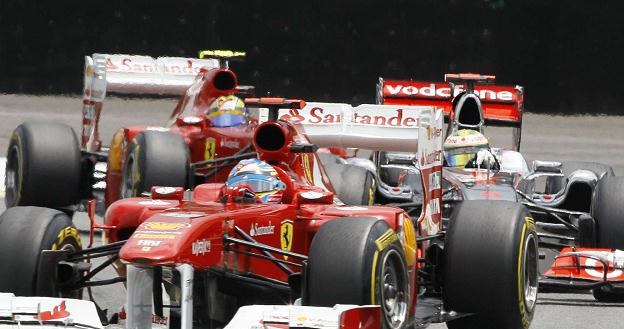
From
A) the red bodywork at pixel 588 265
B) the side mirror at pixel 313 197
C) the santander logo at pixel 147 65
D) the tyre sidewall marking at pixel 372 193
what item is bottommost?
the red bodywork at pixel 588 265

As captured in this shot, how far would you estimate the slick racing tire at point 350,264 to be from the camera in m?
8.16

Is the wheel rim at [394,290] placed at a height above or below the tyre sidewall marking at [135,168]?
below

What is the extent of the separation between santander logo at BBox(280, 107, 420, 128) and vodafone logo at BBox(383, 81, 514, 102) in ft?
8.39

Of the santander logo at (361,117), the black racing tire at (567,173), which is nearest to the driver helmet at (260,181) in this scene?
the santander logo at (361,117)

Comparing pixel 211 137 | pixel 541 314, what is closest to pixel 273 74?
pixel 211 137

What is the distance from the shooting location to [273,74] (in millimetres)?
20188

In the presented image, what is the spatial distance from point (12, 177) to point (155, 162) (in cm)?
204

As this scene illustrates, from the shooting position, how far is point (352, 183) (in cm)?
1302

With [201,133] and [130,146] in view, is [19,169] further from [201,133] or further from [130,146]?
[201,133]

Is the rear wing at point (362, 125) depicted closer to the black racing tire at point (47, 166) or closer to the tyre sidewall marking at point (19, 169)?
the black racing tire at point (47, 166)

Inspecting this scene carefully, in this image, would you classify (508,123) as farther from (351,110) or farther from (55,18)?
(55,18)

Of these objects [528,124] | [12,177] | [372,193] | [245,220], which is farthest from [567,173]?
[245,220]

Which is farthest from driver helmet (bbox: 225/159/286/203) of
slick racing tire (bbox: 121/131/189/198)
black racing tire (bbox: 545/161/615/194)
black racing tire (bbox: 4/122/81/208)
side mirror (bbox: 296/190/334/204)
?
black racing tire (bbox: 545/161/615/194)

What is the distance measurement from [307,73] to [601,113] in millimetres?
3796
